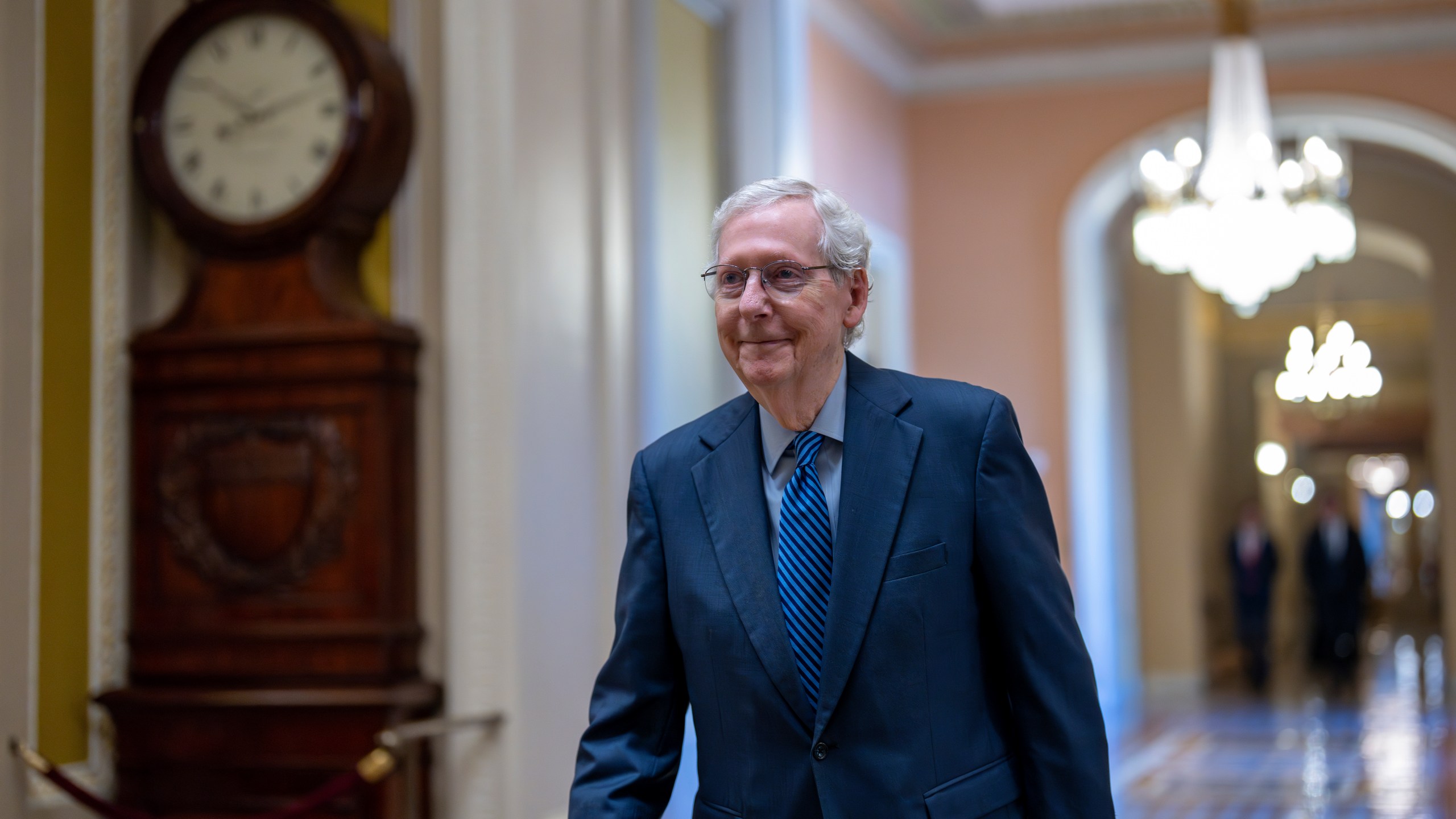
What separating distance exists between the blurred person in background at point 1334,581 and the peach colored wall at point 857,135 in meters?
8.18

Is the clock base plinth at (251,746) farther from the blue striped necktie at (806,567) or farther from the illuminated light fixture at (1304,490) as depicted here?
the illuminated light fixture at (1304,490)

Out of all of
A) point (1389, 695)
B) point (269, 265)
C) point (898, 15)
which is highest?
point (898, 15)

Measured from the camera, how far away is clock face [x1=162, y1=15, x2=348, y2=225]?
14.6 ft

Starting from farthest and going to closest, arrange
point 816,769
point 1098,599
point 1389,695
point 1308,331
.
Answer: point 1308,331
point 1389,695
point 1098,599
point 816,769

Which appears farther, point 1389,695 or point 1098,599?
point 1389,695

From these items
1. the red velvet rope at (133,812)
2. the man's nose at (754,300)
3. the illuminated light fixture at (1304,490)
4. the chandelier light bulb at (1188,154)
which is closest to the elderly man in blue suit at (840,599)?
the man's nose at (754,300)

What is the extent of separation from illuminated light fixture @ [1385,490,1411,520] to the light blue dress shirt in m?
42.0

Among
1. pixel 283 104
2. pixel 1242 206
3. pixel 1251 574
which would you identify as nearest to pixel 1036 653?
pixel 283 104

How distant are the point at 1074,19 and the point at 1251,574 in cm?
746

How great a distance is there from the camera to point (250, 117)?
448 centimetres

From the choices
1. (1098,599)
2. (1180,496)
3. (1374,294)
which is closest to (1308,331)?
(1374,294)

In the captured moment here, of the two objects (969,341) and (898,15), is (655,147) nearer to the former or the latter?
(898,15)

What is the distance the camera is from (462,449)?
450 cm

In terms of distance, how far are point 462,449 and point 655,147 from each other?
1.69 m
